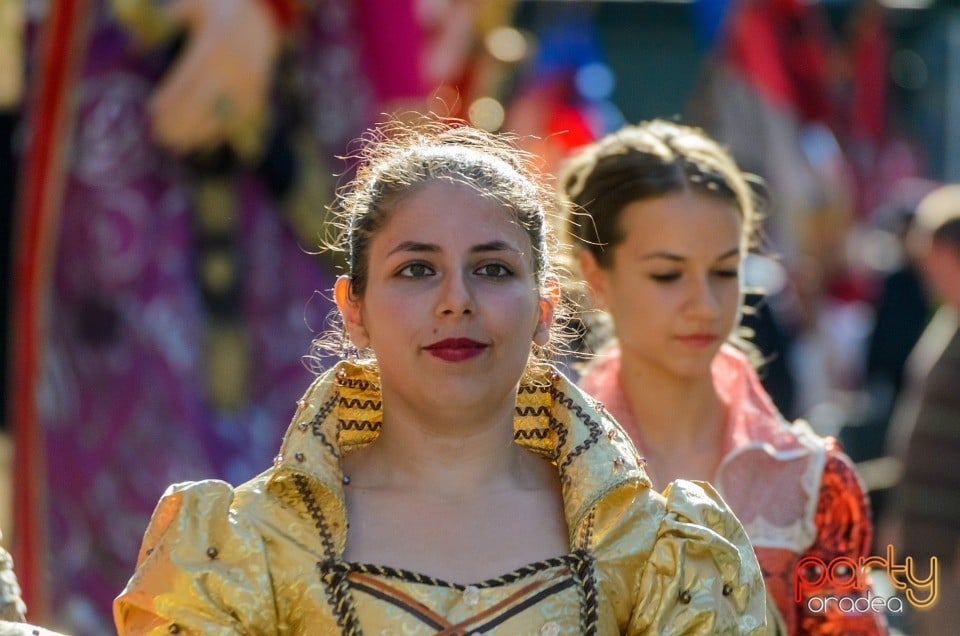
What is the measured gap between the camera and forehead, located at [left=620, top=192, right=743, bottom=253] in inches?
118

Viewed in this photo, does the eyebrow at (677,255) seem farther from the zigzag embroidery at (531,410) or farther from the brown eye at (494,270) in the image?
the brown eye at (494,270)

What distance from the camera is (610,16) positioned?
9.49 meters

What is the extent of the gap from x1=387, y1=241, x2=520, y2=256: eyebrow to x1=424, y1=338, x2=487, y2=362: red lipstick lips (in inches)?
4.8

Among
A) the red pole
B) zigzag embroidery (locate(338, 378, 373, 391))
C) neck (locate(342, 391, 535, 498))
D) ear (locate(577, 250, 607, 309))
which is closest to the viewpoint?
neck (locate(342, 391, 535, 498))

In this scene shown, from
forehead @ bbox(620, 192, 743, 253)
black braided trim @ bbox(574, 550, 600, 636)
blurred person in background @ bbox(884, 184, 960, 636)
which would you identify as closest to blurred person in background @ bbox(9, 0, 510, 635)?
forehead @ bbox(620, 192, 743, 253)

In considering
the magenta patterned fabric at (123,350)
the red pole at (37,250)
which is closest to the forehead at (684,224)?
the magenta patterned fabric at (123,350)

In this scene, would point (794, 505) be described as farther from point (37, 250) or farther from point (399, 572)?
point (37, 250)

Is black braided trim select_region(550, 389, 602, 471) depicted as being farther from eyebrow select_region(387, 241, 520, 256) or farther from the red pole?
the red pole

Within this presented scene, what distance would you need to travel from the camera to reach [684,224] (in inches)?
118

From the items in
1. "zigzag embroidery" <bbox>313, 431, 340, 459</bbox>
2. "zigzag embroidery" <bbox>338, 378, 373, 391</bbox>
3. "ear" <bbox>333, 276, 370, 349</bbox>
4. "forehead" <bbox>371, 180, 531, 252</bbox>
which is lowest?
"zigzag embroidery" <bbox>313, 431, 340, 459</bbox>

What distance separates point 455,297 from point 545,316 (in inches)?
9.8

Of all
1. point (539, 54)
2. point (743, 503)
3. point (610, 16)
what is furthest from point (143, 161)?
point (610, 16)

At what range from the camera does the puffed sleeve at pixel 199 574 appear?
2.03 m

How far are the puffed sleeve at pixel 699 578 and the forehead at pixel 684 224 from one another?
2.81ft
